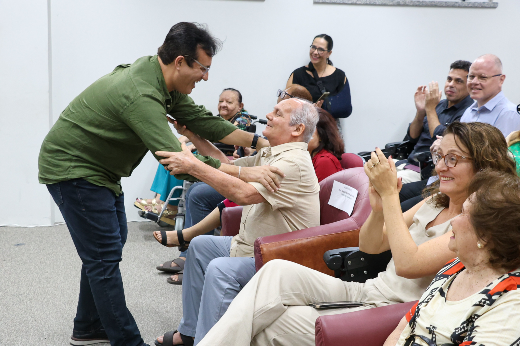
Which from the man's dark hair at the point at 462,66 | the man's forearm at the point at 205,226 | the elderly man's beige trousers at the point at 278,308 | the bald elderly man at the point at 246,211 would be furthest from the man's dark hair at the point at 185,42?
the man's dark hair at the point at 462,66

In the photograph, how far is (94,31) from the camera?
4410 millimetres

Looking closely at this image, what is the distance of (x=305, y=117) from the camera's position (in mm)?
2320

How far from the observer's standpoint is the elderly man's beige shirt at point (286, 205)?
2150 mm

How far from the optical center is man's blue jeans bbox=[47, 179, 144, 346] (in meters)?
2.05

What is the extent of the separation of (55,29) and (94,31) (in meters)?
0.32

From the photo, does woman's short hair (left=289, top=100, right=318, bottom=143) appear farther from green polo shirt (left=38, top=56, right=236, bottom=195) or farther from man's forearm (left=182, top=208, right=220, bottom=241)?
man's forearm (left=182, top=208, right=220, bottom=241)

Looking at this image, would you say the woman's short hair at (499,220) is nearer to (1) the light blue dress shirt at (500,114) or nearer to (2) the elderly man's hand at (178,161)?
(2) the elderly man's hand at (178,161)

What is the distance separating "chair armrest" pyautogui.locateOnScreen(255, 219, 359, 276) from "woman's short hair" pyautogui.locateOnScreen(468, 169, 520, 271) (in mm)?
946

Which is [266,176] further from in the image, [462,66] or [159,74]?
[462,66]

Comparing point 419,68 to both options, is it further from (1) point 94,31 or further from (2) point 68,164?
(2) point 68,164

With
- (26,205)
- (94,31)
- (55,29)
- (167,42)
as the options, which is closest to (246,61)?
(94,31)

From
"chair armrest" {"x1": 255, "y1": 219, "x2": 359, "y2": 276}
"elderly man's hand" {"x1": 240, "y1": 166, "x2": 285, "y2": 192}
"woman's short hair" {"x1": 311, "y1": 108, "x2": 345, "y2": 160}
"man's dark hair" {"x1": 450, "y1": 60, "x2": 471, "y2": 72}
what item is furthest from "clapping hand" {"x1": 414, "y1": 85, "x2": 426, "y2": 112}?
"elderly man's hand" {"x1": 240, "y1": 166, "x2": 285, "y2": 192}

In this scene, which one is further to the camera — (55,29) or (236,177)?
(55,29)

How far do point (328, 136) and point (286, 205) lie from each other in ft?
2.35
